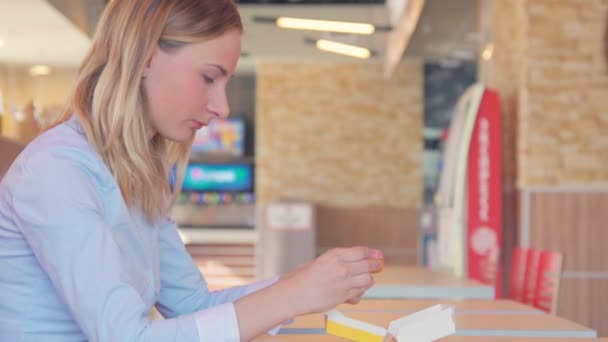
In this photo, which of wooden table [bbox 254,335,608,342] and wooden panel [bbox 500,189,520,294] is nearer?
wooden table [bbox 254,335,608,342]

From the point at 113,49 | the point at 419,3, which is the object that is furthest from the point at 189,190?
the point at 113,49

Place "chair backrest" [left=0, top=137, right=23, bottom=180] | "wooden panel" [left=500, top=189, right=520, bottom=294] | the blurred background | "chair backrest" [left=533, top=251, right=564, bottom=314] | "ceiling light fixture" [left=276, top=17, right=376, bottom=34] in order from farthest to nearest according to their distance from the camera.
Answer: "ceiling light fixture" [left=276, top=17, right=376, bottom=34], "wooden panel" [left=500, top=189, right=520, bottom=294], the blurred background, "chair backrest" [left=533, top=251, right=564, bottom=314], "chair backrest" [left=0, top=137, right=23, bottom=180]

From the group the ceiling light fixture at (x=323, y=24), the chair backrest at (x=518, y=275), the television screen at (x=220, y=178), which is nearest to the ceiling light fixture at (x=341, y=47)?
Result: the ceiling light fixture at (x=323, y=24)

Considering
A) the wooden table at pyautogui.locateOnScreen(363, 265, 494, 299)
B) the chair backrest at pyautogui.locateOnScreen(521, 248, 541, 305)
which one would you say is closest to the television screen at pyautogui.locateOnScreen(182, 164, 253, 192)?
the chair backrest at pyautogui.locateOnScreen(521, 248, 541, 305)

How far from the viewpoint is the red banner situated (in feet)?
17.2

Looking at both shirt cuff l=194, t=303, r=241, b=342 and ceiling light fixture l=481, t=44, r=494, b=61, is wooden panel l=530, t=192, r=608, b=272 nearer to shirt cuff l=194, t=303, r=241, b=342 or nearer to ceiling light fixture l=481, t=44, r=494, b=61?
ceiling light fixture l=481, t=44, r=494, b=61

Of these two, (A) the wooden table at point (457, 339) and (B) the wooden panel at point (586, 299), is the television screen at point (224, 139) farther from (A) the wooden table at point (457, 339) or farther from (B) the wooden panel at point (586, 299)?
(A) the wooden table at point (457, 339)

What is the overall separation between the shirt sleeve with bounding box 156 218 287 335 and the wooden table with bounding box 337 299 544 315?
1.52 feet

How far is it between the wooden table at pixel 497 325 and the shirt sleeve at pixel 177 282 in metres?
0.18

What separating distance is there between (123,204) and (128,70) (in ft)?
0.67

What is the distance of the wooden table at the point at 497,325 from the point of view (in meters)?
1.62

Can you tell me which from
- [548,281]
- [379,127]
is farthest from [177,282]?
[379,127]

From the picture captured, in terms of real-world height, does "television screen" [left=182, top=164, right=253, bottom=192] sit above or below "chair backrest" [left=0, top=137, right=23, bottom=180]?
below

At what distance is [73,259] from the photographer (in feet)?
3.71
